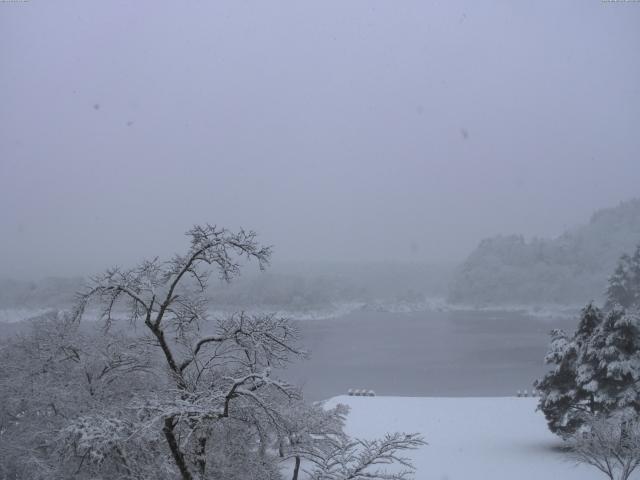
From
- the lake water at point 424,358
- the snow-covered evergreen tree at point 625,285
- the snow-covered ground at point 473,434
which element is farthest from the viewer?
the snow-covered evergreen tree at point 625,285

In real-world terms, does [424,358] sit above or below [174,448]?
below

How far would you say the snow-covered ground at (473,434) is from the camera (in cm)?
1069

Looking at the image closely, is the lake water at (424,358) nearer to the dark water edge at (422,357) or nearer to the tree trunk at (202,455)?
the dark water edge at (422,357)

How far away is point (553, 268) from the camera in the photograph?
3002 inches

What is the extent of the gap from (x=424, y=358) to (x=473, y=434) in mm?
20255

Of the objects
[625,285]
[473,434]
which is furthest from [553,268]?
[473,434]

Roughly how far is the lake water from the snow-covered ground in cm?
275

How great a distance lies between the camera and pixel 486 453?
12.1 m

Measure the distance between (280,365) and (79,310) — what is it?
1605 mm

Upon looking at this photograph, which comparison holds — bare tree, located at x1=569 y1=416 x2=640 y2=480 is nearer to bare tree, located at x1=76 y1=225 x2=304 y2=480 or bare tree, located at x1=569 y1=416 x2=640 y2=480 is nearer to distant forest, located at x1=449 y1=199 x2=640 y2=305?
bare tree, located at x1=76 y1=225 x2=304 y2=480

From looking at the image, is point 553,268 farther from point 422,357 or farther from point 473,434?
point 473,434

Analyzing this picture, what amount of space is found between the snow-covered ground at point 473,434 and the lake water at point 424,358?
9.03 feet

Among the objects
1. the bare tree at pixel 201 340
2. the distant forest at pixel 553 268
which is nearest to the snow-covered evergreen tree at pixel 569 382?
the bare tree at pixel 201 340

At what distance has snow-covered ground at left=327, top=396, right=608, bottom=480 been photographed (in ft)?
35.1
